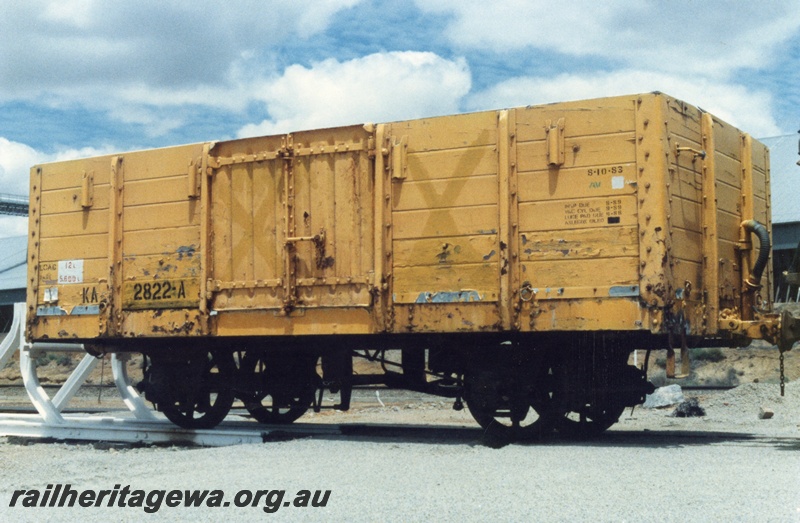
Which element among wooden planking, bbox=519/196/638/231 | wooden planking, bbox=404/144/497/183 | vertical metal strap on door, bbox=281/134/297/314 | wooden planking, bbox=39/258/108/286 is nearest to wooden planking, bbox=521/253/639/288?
wooden planking, bbox=519/196/638/231

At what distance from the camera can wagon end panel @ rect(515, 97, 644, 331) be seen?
8.63 m

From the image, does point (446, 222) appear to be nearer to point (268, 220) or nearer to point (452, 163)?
point (452, 163)

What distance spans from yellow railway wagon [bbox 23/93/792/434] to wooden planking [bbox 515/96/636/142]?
0.01 meters

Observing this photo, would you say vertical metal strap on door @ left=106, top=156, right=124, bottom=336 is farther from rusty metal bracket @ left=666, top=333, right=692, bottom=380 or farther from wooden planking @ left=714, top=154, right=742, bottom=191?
wooden planking @ left=714, top=154, right=742, bottom=191

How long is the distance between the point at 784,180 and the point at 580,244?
2902 centimetres

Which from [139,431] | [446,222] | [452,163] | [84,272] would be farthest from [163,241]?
[452,163]

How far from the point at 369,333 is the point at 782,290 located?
25695 millimetres

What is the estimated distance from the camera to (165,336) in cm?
1092

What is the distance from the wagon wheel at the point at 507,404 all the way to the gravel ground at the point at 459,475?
11.4 inches

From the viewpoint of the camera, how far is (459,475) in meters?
6.74

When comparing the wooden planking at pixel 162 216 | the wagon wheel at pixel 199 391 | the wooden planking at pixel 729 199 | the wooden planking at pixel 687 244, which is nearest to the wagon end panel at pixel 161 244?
the wooden planking at pixel 162 216

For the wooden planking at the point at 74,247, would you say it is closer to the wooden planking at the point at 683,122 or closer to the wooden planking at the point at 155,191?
the wooden planking at the point at 155,191

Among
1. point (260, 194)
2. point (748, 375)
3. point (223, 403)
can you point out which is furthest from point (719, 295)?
point (748, 375)

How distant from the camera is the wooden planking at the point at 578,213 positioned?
866 cm
